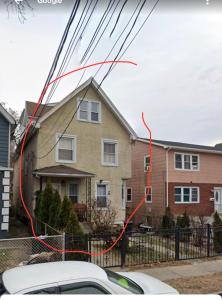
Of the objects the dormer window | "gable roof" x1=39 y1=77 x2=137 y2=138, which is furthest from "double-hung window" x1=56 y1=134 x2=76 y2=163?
"gable roof" x1=39 y1=77 x2=137 y2=138

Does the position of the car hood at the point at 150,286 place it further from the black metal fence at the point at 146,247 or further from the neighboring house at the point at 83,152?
the neighboring house at the point at 83,152

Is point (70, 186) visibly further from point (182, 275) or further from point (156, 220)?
point (182, 275)

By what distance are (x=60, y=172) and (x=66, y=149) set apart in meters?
1.65

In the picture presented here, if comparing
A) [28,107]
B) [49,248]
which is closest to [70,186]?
[28,107]

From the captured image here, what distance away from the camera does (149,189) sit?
1945 centimetres

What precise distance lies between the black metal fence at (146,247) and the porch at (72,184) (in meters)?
4.31

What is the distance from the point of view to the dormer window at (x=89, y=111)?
15.2m

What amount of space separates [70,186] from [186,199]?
8114mm

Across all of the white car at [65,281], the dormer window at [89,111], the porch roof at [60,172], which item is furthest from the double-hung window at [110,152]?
the white car at [65,281]

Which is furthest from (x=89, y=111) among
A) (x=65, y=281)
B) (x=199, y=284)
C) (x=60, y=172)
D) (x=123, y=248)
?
(x=65, y=281)

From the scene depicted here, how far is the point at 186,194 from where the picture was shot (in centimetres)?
1886

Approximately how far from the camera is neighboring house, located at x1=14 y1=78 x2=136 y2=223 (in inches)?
549

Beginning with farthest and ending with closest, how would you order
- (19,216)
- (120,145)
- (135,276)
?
(19,216)
(120,145)
(135,276)

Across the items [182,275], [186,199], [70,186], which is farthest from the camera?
[186,199]
